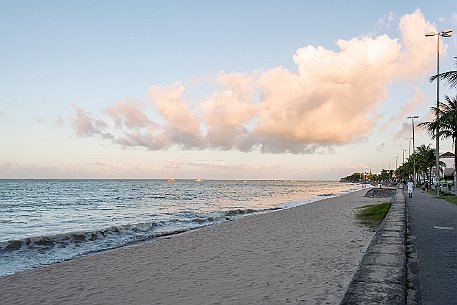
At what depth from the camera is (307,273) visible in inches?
345

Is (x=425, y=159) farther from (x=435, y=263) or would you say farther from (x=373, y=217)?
(x=435, y=263)

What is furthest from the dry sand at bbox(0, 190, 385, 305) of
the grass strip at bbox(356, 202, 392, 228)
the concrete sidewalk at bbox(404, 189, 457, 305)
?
the grass strip at bbox(356, 202, 392, 228)

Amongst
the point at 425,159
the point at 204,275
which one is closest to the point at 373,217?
the point at 204,275

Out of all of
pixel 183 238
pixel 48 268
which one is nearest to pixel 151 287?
pixel 48 268

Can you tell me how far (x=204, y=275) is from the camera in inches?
354

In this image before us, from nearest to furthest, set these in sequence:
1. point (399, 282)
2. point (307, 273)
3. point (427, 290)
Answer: point (399, 282) < point (427, 290) < point (307, 273)

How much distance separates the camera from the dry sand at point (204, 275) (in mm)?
7230

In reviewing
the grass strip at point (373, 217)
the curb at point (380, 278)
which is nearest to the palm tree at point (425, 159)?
the grass strip at point (373, 217)

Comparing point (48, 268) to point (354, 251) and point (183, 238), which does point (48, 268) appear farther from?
point (354, 251)

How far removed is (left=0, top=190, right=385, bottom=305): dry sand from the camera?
723 centimetres

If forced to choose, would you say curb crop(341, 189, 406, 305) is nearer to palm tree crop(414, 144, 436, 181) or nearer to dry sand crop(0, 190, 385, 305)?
dry sand crop(0, 190, 385, 305)

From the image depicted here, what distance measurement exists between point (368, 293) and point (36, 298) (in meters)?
5.77

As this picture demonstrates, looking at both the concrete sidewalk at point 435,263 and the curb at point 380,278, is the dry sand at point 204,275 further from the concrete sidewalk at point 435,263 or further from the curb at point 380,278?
the concrete sidewalk at point 435,263

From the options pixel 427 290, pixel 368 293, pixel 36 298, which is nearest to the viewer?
pixel 368 293
